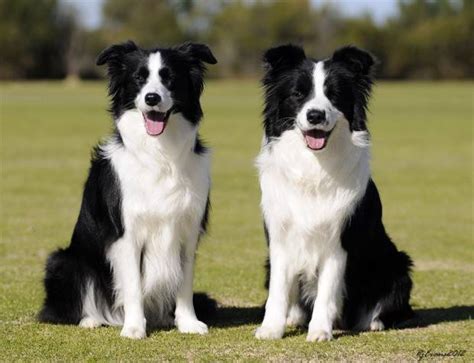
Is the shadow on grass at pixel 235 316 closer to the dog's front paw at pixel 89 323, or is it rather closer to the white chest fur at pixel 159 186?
the white chest fur at pixel 159 186

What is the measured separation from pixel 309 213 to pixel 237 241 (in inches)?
212

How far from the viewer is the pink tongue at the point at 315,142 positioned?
21.5 ft

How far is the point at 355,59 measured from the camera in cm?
666

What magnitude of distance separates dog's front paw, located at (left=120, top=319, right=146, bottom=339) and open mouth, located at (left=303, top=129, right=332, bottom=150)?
1.83 meters

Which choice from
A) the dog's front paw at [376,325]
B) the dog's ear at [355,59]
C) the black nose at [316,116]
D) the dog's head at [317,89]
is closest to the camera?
the black nose at [316,116]

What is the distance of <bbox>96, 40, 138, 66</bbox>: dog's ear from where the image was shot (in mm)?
6836

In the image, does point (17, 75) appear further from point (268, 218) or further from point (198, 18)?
point (268, 218)

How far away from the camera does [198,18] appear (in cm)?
10488

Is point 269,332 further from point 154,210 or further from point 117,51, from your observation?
point 117,51

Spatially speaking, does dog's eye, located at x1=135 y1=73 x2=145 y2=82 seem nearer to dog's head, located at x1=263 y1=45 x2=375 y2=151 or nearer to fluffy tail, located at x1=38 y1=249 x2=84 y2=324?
dog's head, located at x1=263 y1=45 x2=375 y2=151

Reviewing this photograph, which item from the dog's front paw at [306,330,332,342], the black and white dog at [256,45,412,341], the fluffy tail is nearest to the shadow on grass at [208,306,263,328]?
the black and white dog at [256,45,412,341]

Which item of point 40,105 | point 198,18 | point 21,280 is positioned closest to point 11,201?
point 21,280

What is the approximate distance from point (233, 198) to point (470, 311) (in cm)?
807

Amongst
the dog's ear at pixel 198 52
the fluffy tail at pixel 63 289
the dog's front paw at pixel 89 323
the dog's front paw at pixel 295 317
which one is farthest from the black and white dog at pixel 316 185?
the fluffy tail at pixel 63 289
